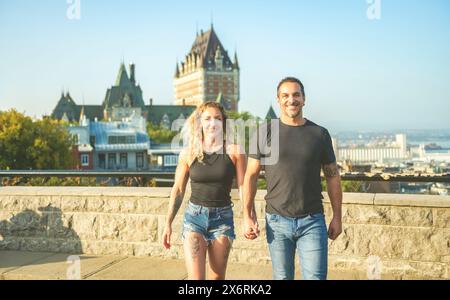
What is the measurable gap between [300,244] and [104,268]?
9.64ft

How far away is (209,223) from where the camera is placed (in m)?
3.68

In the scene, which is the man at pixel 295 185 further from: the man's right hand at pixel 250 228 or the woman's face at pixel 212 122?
the woman's face at pixel 212 122

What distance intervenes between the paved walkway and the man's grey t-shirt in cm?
203

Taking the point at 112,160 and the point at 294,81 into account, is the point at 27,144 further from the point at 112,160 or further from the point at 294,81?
the point at 294,81

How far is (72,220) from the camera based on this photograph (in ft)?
20.5

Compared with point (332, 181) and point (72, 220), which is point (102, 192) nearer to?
point (72, 220)

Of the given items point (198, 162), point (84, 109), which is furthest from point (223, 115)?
point (84, 109)

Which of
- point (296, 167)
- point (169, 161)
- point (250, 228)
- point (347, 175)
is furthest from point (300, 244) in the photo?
point (169, 161)

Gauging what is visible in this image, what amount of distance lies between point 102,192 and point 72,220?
558 millimetres

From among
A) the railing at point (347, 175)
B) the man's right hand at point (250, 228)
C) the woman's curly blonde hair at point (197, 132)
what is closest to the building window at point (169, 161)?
the railing at point (347, 175)

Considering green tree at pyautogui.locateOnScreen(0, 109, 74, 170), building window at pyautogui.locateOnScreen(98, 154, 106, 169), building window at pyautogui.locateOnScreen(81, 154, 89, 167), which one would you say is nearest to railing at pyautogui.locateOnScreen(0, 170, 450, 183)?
green tree at pyautogui.locateOnScreen(0, 109, 74, 170)

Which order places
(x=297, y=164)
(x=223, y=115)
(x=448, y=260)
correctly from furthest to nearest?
(x=448, y=260)
(x=223, y=115)
(x=297, y=164)

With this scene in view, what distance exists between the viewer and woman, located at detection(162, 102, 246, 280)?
3652 millimetres

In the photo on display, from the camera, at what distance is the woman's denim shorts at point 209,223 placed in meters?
3.68
